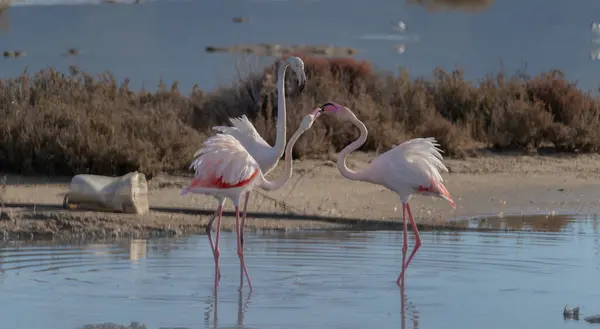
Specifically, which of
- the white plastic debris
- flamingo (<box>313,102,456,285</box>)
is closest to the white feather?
flamingo (<box>313,102,456,285</box>)

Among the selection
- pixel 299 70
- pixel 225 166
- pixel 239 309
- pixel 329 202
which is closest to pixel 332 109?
pixel 299 70

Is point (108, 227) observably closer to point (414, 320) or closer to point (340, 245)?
point (340, 245)

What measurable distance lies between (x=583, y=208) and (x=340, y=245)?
4.14 meters

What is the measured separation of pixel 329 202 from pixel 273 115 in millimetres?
4742

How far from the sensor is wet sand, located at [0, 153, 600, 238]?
10.9 m

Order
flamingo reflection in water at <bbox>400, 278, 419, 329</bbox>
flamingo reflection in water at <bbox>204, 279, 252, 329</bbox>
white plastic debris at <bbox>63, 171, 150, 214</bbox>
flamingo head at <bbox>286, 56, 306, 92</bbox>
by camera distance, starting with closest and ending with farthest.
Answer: flamingo reflection in water at <bbox>204, 279, 252, 329</bbox>
flamingo reflection in water at <bbox>400, 278, 419, 329</bbox>
flamingo head at <bbox>286, 56, 306, 92</bbox>
white plastic debris at <bbox>63, 171, 150, 214</bbox>

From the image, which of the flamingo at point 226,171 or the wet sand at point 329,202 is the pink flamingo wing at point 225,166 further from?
the wet sand at point 329,202

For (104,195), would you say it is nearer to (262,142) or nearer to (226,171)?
(262,142)

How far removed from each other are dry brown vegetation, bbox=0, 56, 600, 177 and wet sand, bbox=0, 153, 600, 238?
0.46 meters

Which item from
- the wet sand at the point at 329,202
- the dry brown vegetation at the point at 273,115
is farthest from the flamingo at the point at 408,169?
the dry brown vegetation at the point at 273,115

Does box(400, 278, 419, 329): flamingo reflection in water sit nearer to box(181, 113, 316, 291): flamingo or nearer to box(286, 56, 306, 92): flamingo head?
box(181, 113, 316, 291): flamingo

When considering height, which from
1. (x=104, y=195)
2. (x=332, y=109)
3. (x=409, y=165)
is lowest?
(x=104, y=195)

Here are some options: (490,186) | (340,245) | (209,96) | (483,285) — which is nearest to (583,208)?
(490,186)

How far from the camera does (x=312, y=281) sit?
866 centimetres
